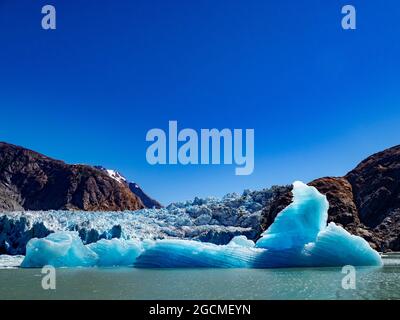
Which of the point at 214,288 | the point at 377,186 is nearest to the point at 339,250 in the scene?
the point at 214,288

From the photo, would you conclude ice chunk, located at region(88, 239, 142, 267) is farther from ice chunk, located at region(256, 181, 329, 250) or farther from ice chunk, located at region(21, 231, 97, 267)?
ice chunk, located at region(256, 181, 329, 250)

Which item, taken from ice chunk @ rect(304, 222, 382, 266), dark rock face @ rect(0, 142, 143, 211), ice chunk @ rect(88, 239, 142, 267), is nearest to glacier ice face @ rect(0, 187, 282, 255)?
ice chunk @ rect(88, 239, 142, 267)

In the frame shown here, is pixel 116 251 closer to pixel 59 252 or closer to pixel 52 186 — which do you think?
pixel 59 252

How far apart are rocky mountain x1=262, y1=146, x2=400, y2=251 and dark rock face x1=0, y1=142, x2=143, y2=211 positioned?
78.4 meters

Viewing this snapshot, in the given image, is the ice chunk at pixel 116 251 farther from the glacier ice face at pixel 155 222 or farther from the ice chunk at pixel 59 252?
A: the glacier ice face at pixel 155 222

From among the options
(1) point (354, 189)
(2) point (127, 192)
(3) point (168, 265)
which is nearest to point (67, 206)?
(2) point (127, 192)

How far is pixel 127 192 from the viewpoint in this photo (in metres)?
157

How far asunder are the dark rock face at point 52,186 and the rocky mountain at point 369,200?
78400mm

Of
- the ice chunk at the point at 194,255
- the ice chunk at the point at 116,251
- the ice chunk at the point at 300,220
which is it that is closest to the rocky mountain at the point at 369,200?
the ice chunk at the point at 116,251

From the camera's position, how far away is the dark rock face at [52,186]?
144 meters

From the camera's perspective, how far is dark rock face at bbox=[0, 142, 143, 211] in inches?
5689

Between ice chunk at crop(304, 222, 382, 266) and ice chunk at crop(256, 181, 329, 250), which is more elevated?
ice chunk at crop(256, 181, 329, 250)

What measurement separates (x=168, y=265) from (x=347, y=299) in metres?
13.1
